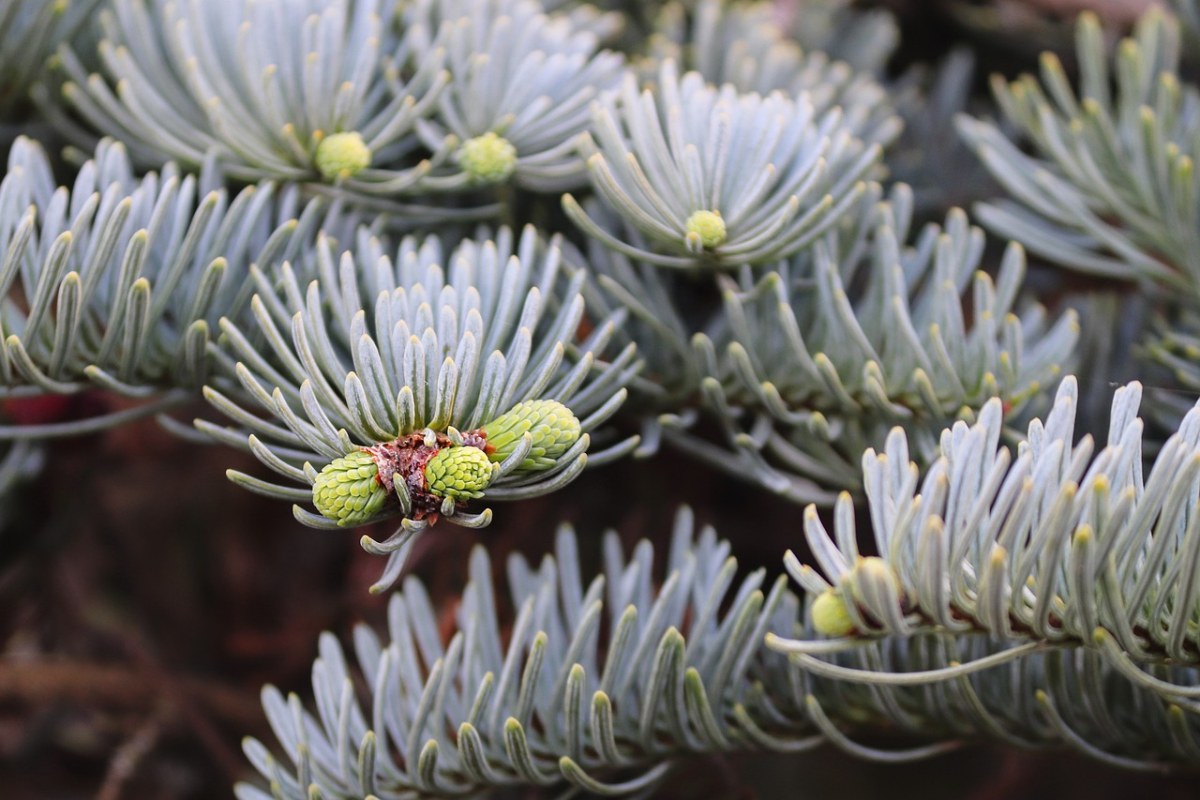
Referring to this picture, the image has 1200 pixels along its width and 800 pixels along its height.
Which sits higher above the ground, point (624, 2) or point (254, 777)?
point (624, 2)

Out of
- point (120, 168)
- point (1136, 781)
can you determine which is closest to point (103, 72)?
point (120, 168)

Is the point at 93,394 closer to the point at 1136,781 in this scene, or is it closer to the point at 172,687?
the point at 172,687

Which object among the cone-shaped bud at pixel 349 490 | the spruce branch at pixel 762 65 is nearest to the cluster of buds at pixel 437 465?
the cone-shaped bud at pixel 349 490

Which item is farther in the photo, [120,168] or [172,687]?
[172,687]

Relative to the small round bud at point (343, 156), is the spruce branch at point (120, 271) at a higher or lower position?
lower

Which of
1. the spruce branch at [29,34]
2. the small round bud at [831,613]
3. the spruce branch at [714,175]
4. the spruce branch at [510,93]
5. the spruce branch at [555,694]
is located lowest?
the spruce branch at [555,694]

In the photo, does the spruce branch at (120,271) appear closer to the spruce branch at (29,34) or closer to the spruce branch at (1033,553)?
the spruce branch at (29,34)
